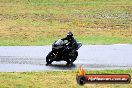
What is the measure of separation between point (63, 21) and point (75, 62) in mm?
18837

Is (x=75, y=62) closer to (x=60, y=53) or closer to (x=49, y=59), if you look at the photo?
(x=60, y=53)

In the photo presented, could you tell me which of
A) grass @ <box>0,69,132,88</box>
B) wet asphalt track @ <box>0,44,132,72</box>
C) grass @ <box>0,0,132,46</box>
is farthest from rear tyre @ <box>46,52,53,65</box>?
grass @ <box>0,0,132,46</box>

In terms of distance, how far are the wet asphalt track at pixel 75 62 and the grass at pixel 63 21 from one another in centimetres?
268

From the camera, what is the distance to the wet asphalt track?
22656 mm

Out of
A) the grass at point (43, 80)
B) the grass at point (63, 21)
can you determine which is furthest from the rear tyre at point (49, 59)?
the grass at point (63, 21)

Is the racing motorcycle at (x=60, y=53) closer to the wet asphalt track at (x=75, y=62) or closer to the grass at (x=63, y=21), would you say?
the wet asphalt track at (x=75, y=62)

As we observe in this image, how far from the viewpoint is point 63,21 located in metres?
42.7

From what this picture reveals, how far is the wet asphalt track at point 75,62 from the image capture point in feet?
74.3

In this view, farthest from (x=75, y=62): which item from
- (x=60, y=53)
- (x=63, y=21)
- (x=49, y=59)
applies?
(x=63, y=21)

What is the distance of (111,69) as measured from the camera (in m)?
22.3

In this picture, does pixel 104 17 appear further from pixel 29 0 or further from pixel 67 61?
pixel 67 61

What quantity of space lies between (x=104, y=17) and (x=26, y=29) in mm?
10213

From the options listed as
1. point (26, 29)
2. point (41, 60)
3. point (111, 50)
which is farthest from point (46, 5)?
point (41, 60)

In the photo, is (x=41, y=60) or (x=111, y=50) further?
(x=111, y=50)
